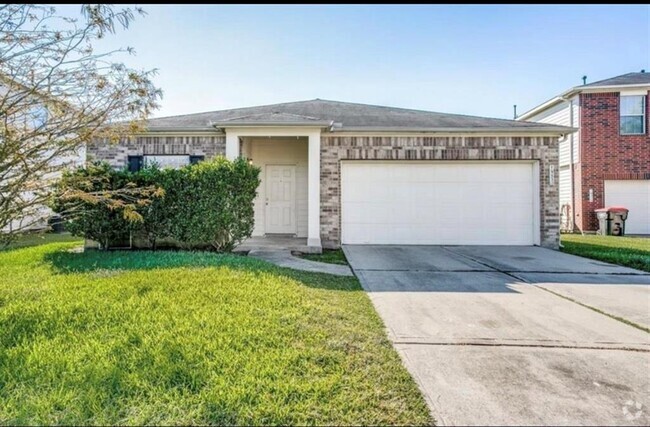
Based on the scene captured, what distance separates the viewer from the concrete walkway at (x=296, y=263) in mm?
6323

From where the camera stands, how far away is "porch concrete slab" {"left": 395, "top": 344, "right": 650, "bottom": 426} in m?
2.19

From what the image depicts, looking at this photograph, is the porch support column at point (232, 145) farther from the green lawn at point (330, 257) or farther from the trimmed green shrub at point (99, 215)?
the green lawn at point (330, 257)

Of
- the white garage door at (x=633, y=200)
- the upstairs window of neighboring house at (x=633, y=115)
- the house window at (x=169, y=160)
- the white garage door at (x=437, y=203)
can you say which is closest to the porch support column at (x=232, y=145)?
the house window at (x=169, y=160)

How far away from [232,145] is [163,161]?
212 centimetres

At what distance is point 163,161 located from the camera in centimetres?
963

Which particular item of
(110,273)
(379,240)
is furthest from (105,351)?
(379,240)

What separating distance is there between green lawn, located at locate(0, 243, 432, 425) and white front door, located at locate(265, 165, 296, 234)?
595 cm

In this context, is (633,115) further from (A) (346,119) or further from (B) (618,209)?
(A) (346,119)

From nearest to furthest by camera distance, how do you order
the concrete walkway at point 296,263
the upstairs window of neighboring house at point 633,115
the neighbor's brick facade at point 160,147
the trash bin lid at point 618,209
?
the concrete walkway at point 296,263 → the neighbor's brick facade at point 160,147 → the trash bin lid at point 618,209 → the upstairs window of neighboring house at point 633,115

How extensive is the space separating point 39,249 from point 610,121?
19016 millimetres

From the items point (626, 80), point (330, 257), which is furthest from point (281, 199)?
point (626, 80)

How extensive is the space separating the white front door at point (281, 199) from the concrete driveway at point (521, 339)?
4728 millimetres

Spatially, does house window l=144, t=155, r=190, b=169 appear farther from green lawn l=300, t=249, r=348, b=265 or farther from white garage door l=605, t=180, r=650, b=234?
white garage door l=605, t=180, r=650, b=234

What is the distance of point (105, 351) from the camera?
283 cm
